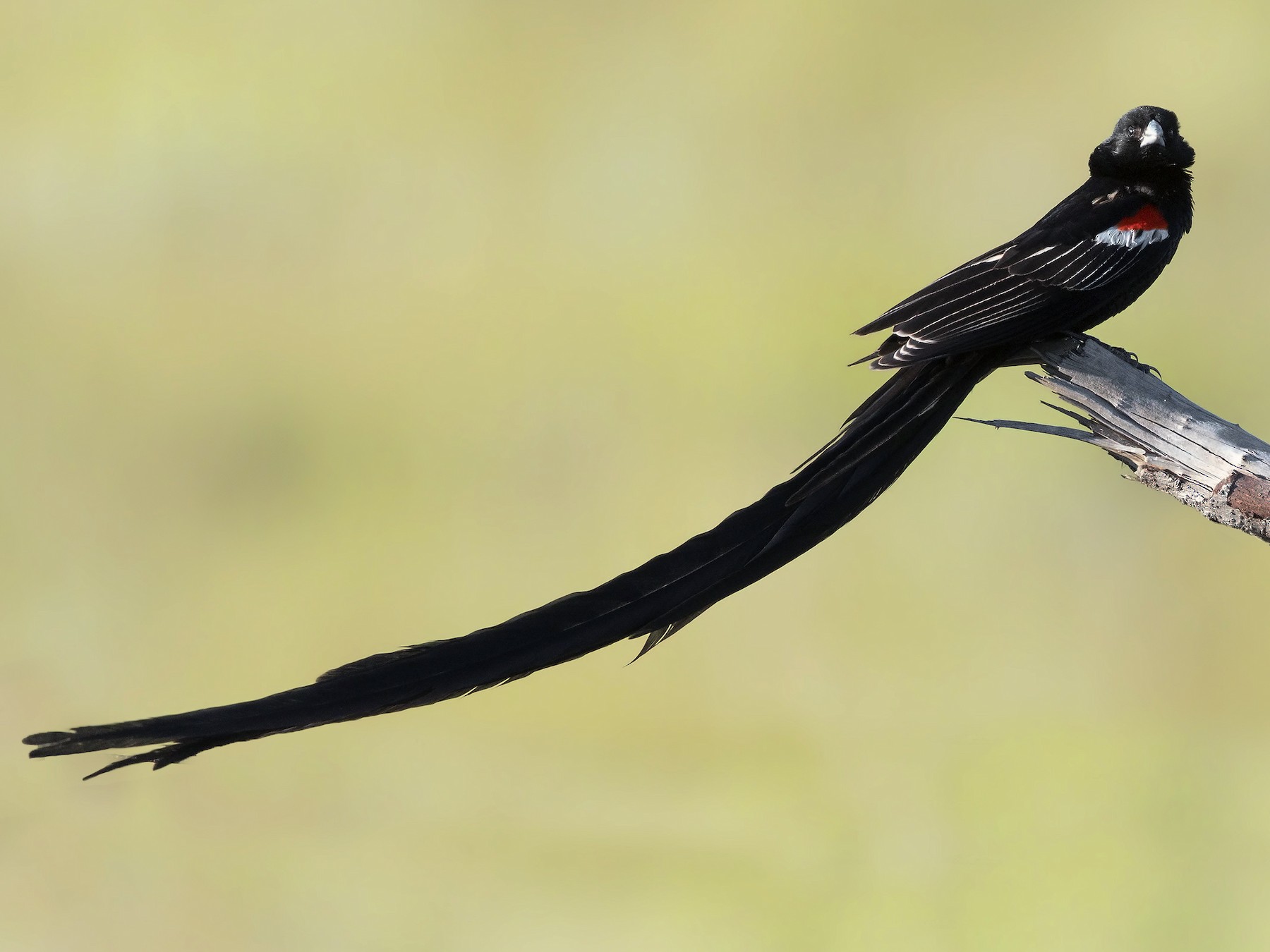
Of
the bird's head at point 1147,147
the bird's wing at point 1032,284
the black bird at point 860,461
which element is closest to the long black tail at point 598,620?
the black bird at point 860,461

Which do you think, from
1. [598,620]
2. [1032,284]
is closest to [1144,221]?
[1032,284]

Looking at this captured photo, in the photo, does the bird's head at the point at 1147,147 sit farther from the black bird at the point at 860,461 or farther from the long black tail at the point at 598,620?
the long black tail at the point at 598,620

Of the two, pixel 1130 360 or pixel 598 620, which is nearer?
pixel 598 620

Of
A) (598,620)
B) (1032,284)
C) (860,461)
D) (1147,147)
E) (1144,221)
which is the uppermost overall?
(1147,147)

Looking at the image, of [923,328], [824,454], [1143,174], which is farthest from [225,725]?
[1143,174]

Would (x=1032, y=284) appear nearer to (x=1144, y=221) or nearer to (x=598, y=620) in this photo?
(x=1144, y=221)

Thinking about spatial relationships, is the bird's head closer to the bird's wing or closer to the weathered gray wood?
the bird's wing

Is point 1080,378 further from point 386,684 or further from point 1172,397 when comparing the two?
point 386,684
